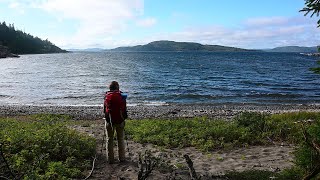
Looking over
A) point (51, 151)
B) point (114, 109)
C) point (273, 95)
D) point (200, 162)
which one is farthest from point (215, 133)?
point (273, 95)

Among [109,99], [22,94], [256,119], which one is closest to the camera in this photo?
[109,99]

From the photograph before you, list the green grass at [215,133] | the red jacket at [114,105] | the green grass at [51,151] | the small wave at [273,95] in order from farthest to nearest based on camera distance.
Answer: the small wave at [273,95], the green grass at [215,133], the red jacket at [114,105], the green grass at [51,151]

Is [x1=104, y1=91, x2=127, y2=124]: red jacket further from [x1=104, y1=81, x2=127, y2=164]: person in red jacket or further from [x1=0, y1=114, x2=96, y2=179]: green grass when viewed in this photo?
[x1=0, y1=114, x2=96, y2=179]: green grass

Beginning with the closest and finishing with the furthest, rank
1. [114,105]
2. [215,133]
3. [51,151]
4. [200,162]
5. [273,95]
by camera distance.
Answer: [114,105], [51,151], [200,162], [215,133], [273,95]

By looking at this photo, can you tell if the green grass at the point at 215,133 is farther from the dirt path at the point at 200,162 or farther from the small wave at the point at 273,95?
the small wave at the point at 273,95

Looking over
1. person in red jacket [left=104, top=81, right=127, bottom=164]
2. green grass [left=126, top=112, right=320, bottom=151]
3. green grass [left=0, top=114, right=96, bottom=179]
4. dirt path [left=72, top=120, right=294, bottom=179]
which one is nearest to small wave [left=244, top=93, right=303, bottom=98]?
green grass [left=126, top=112, right=320, bottom=151]

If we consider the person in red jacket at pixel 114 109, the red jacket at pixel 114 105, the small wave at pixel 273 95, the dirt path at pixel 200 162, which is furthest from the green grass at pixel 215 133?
the small wave at pixel 273 95

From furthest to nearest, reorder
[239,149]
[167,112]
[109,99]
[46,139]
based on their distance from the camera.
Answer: [167,112]
[239,149]
[46,139]
[109,99]

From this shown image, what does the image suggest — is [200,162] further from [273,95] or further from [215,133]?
[273,95]

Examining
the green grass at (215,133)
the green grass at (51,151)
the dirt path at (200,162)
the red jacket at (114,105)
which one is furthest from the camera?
the green grass at (215,133)

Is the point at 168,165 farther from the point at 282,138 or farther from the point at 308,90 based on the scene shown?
the point at 308,90

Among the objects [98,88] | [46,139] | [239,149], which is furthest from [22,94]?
[239,149]

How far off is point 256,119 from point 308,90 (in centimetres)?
3059

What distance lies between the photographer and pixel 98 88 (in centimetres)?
4353
